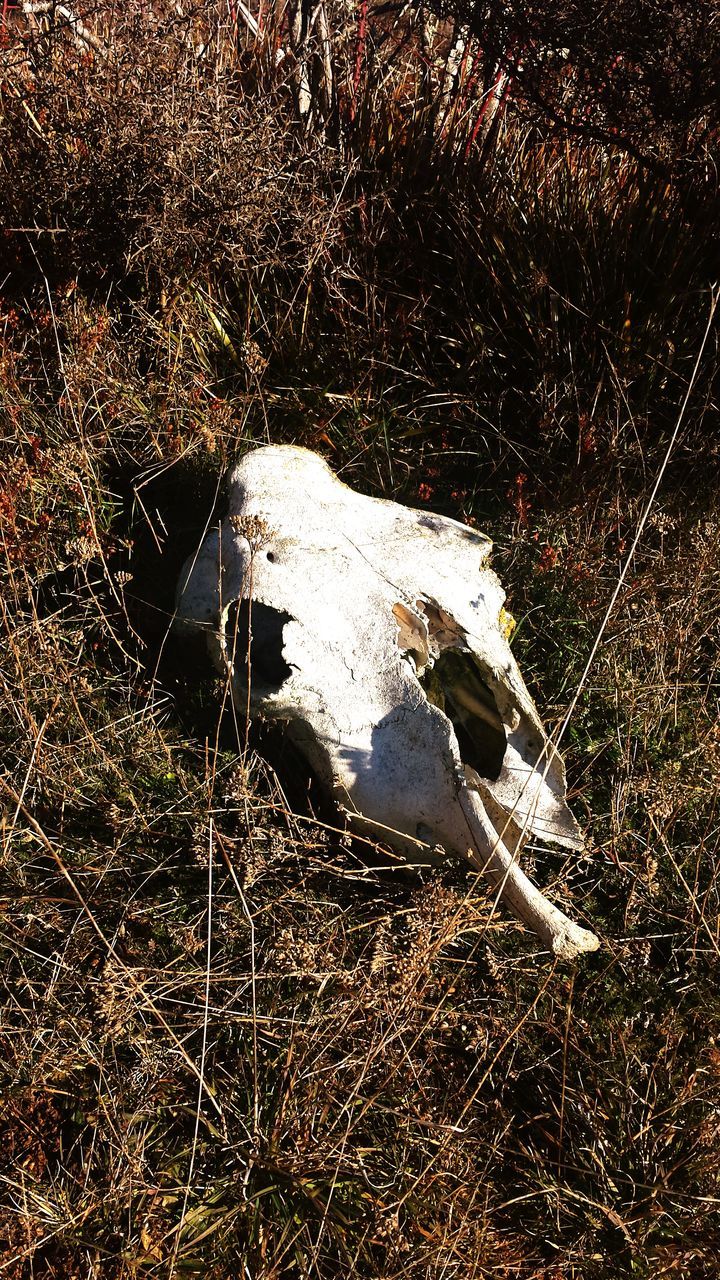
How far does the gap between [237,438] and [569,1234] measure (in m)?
2.65

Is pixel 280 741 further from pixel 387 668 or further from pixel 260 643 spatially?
pixel 387 668

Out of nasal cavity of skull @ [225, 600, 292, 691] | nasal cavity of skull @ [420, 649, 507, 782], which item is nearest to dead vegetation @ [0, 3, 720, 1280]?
nasal cavity of skull @ [225, 600, 292, 691]

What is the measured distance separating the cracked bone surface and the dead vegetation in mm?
167

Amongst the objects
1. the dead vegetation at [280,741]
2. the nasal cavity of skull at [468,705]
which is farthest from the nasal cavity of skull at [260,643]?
the nasal cavity of skull at [468,705]

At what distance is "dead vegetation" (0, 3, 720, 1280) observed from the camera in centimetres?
203

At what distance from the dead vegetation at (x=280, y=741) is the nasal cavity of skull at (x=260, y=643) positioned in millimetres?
137

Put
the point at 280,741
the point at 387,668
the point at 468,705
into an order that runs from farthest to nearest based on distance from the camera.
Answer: the point at 280,741
the point at 468,705
the point at 387,668

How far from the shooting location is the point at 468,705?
8.88 feet

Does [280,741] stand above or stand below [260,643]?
below

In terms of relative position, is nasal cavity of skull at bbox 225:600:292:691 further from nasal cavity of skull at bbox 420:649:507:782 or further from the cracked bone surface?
nasal cavity of skull at bbox 420:649:507:782

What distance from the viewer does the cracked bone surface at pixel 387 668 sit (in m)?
2.42

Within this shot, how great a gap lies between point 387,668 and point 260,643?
0.46m

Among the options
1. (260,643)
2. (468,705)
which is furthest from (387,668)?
(260,643)

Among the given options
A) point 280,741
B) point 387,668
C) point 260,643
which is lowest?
point 280,741
